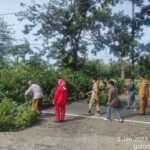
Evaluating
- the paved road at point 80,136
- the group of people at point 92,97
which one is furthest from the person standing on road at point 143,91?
the paved road at point 80,136

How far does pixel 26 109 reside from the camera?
17.1m

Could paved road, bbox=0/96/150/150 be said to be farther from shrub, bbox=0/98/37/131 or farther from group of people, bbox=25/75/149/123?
group of people, bbox=25/75/149/123

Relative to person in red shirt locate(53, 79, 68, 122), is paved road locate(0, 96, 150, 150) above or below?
below

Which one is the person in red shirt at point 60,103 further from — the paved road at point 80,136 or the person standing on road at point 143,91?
the person standing on road at point 143,91

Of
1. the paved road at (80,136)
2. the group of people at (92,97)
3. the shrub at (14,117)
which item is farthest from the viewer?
the group of people at (92,97)

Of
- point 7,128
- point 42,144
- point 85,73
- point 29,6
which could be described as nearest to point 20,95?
point 7,128

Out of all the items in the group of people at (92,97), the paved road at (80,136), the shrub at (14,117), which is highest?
the group of people at (92,97)

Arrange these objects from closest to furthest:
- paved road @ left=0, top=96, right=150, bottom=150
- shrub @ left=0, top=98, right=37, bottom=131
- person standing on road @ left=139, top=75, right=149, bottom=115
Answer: paved road @ left=0, top=96, right=150, bottom=150 → shrub @ left=0, top=98, right=37, bottom=131 → person standing on road @ left=139, top=75, right=149, bottom=115

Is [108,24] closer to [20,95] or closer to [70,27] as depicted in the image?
[70,27]

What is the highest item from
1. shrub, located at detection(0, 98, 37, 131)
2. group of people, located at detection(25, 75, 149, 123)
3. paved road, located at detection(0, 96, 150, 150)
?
group of people, located at detection(25, 75, 149, 123)

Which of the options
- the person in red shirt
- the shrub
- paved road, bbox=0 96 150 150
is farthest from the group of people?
the shrub

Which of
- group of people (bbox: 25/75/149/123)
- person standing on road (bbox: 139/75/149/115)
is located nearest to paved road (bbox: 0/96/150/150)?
group of people (bbox: 25/75/149/123)

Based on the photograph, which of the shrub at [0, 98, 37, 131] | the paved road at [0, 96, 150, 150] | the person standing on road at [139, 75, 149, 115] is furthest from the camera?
the person standing on road at [139, 75, 149, 115]

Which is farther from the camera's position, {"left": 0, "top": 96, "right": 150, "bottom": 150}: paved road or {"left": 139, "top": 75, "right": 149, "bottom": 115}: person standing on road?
{"left": 139, "top": 75, "right": 149, "bottom": 115}: person standing on road
